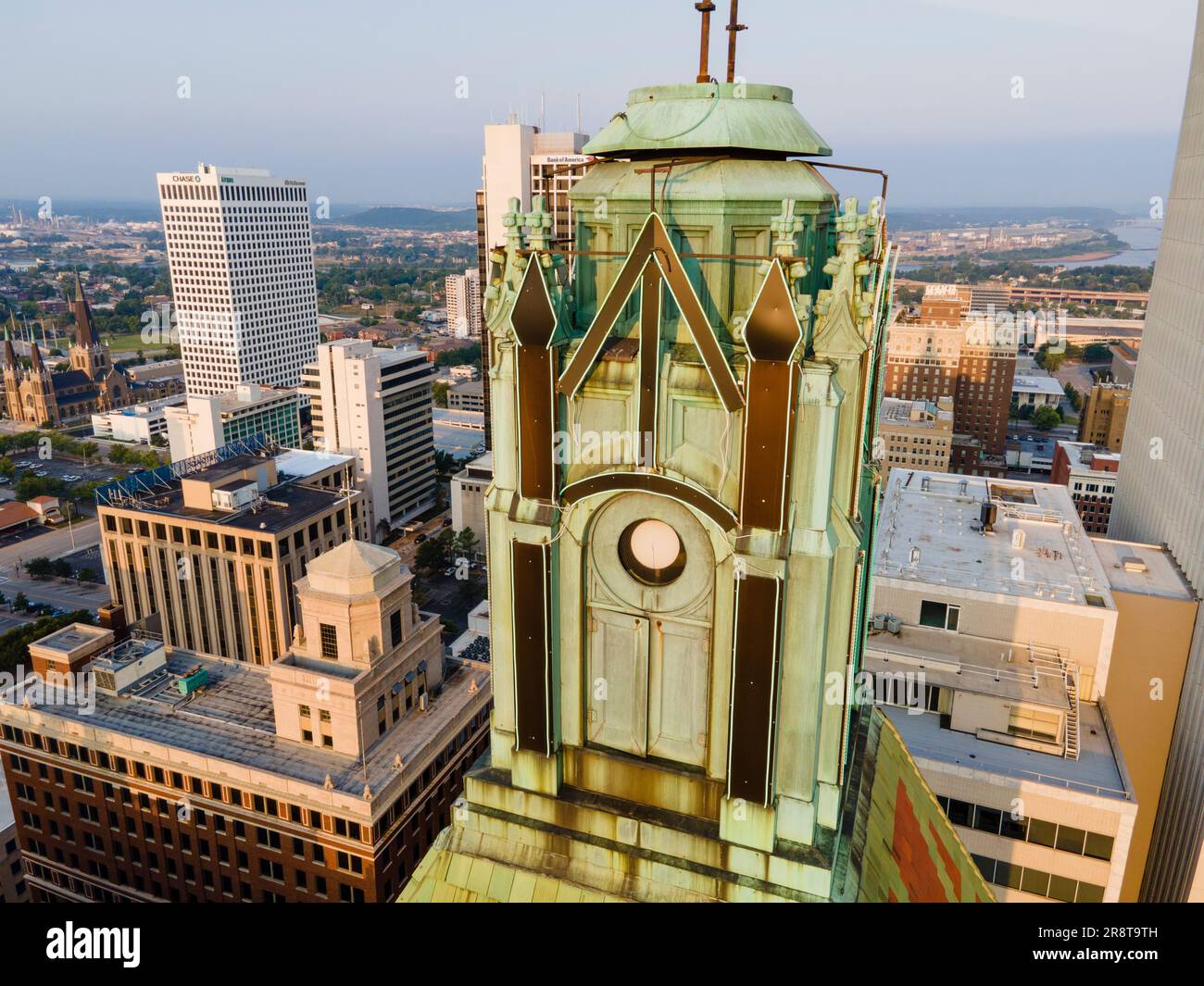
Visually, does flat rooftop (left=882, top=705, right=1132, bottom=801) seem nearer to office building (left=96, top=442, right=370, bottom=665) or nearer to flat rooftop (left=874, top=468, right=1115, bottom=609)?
flat rooftop (left=874, top=468, right=1115, bottom=609)

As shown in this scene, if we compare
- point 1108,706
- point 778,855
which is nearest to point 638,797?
point 778,855

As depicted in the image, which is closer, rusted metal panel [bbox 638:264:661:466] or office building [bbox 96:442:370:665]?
rusted metal panel [bbox 638:264:661:466]

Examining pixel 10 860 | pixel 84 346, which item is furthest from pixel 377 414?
pixel 84 346

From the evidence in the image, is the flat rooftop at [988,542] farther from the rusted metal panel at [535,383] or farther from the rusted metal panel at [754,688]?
the rusted metal panel at [535,383]

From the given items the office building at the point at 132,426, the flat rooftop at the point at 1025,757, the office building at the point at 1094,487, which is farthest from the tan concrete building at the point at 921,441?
the office building at the point at 132,426

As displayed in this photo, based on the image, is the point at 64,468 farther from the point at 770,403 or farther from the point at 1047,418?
the point at 1047,418

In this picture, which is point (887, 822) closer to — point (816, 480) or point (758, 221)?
point (816, 480)

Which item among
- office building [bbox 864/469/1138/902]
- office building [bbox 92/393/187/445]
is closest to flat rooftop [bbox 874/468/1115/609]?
office building [bbox 864/469/1138/902]
